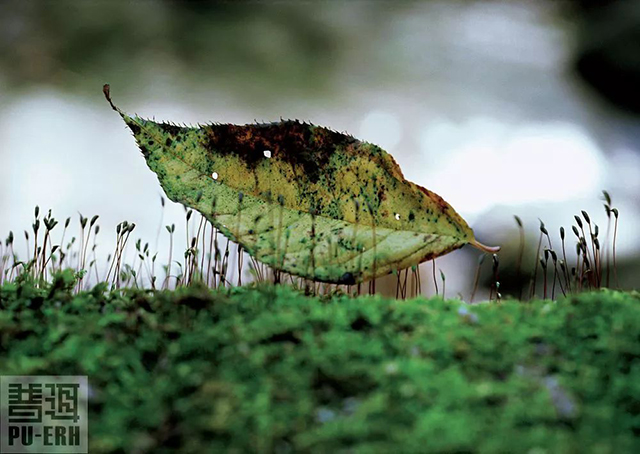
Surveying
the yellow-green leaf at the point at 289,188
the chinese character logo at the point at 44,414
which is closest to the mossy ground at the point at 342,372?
the chinese character logo at the point at 44,414

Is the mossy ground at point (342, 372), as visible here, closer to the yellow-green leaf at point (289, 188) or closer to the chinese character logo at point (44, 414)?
the chinese character logo at point (44, 414)

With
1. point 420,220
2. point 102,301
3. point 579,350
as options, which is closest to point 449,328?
point 579,350

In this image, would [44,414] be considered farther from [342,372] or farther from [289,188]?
[289,188]

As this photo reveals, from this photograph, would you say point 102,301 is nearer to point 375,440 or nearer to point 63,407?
point 63,407

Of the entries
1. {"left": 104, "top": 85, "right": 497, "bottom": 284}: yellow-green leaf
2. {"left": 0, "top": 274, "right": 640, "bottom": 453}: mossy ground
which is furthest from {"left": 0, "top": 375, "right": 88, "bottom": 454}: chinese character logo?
{"left": 104, "top": 85, "right": 497, "bottom": 284}: yellow-green leaf

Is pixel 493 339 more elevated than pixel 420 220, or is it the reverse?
pixel 420 220

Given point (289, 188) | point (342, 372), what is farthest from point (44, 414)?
point (289, 188)
